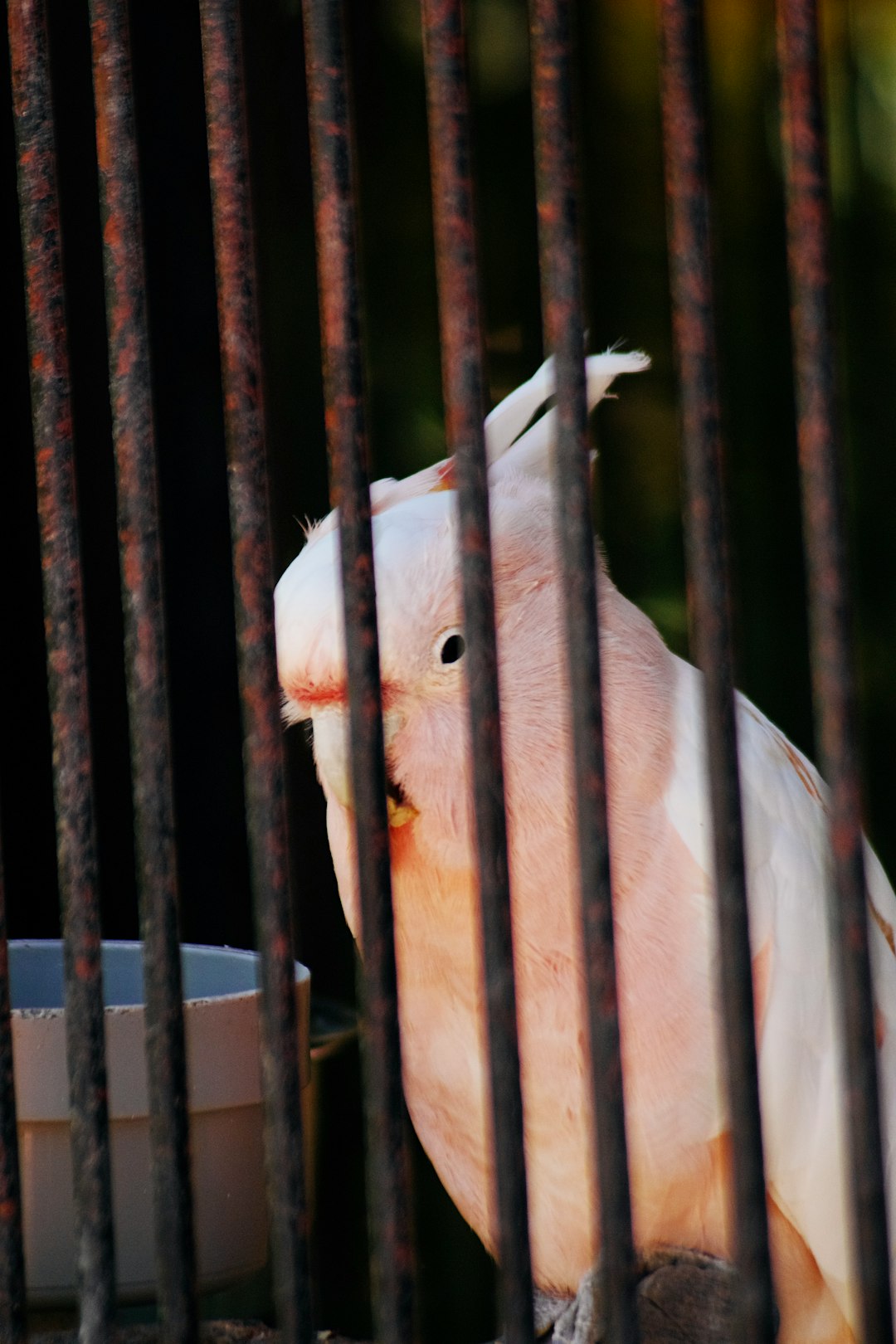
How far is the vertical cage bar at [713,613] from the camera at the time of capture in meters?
0.75

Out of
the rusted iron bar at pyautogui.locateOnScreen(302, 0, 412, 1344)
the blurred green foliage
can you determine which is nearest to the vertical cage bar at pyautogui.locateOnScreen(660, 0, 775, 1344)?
the rusted iron bar at pyautogui.locateOnScreen(302, 0, 412, 1344)

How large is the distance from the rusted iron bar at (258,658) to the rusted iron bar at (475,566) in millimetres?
109

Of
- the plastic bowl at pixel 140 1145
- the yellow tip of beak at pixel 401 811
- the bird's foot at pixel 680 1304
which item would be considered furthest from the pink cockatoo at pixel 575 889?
the plastic bowl at pixel 140 1145

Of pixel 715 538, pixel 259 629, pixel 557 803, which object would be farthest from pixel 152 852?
pixel 557 803

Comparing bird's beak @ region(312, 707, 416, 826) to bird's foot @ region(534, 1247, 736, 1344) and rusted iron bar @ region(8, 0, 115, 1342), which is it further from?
rusted iron bar @ region(8, 0, 115, 1342)

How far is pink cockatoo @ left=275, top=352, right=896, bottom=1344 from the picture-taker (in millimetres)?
1371

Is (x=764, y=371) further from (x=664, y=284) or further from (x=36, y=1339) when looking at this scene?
(x=36, y=1339)

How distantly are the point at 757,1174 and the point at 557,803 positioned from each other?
2.30ft

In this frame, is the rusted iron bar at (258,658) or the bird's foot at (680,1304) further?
the bird's foot at (680,1304)

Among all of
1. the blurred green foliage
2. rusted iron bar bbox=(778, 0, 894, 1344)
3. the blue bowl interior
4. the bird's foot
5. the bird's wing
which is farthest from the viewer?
the blurred green foliage

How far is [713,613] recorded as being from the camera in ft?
2.48

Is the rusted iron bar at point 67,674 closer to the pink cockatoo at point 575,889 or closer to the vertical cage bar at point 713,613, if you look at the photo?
the vertical cage bar at point 713,613

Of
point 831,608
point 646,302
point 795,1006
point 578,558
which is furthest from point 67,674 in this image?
point 646,302

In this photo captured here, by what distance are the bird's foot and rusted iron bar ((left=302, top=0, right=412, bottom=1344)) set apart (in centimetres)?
34
